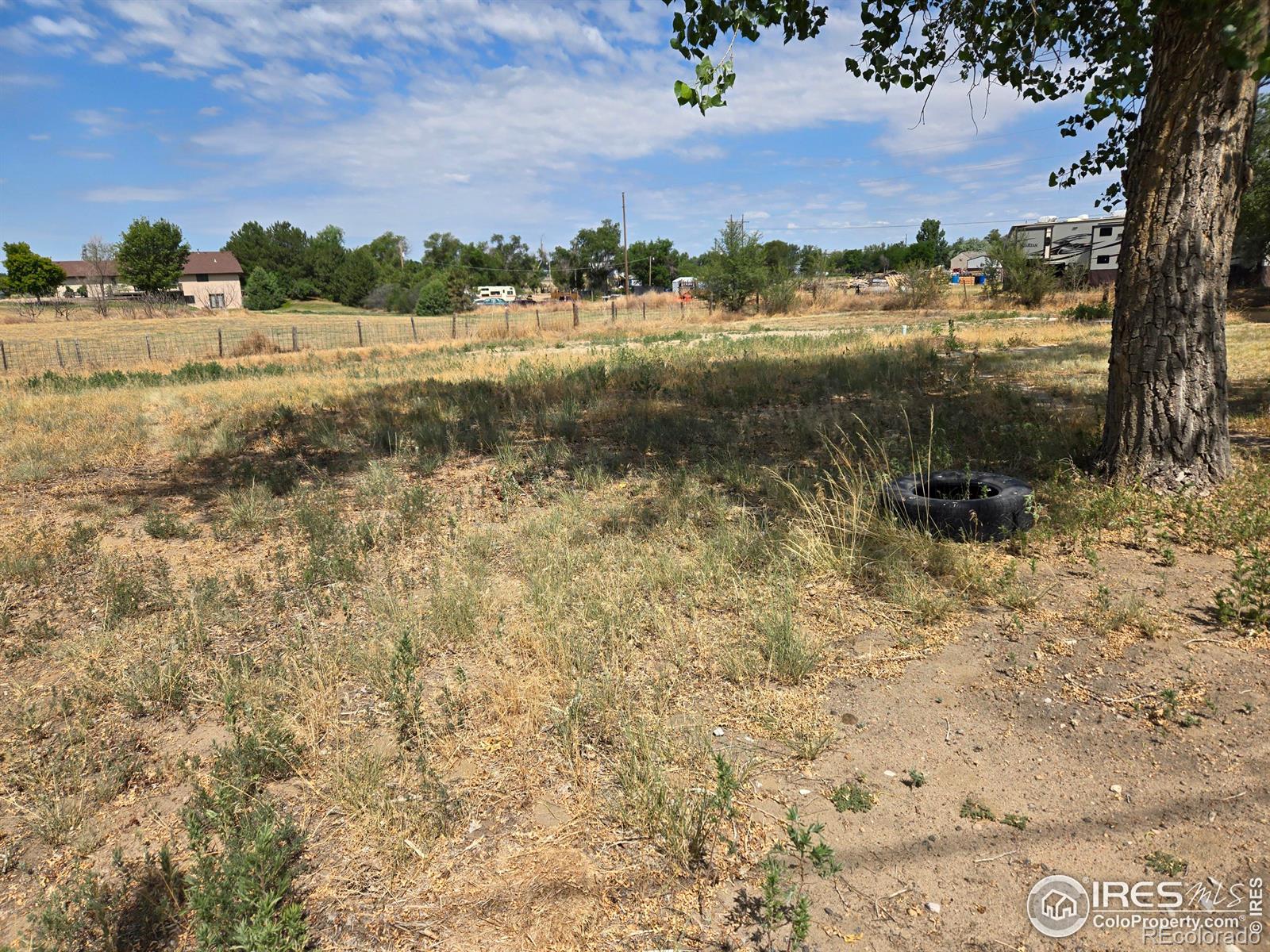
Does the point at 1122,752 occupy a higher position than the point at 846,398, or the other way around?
the point at 846,398

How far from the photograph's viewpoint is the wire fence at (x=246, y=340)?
85.9 ft

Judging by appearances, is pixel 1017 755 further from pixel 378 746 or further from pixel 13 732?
pixel 13 732

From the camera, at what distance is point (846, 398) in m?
10.8

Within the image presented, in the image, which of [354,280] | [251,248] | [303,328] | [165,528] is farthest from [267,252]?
[165,528]

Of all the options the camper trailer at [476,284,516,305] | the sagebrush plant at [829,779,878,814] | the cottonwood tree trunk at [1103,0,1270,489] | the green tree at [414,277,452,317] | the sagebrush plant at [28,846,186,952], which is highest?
the camper trailer at [476,284,516,305]

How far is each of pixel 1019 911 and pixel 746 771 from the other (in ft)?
3.25

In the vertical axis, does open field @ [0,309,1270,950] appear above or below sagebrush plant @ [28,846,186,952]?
above

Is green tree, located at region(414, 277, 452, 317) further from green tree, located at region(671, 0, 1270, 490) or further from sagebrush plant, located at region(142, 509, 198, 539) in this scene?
green tree, located at region(671, 0, 1270, 490)

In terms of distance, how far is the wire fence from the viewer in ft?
85.9

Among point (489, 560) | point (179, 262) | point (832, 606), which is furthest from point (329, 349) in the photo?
point (179, 262)

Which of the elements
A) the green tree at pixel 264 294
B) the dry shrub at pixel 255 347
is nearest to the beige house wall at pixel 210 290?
the green tree at pixel 264 294

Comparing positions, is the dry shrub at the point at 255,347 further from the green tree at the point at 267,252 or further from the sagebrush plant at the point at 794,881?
the green tree at the point at 267,252

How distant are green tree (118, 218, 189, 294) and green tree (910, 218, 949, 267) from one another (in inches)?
3490

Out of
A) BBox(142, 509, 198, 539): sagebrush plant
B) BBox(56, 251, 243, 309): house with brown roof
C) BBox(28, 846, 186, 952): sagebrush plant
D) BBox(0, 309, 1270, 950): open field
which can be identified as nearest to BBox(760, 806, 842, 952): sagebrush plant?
BBox(0, 309, 1270, 950): open field
